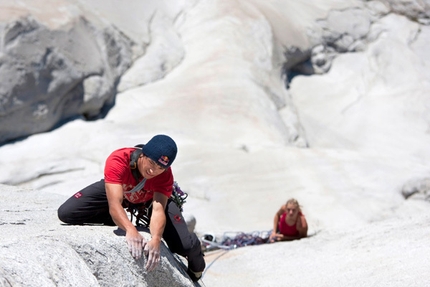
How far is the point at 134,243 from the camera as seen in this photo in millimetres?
4055

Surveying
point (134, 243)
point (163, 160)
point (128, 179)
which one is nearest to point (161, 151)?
point (163, 160)

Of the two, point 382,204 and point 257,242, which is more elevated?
point 257,242

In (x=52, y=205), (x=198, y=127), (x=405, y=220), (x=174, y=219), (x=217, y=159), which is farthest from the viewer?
(x=198, y=127)

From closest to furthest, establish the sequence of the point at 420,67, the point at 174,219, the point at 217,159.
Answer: the point at 174,219 → the point at 217,159 → the point at 420,67

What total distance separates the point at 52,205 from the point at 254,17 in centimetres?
1343

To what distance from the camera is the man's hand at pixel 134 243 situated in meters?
4.05

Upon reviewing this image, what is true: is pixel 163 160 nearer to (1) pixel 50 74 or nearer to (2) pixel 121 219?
(2) pixel 121 219

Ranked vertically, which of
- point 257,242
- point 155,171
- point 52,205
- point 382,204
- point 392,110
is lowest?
point 392,110

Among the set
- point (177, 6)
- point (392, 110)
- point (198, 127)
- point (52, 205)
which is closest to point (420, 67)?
point (392, 110)

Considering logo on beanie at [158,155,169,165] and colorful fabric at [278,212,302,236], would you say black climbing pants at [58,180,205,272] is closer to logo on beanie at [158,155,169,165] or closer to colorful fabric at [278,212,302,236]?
logo on beanie at [158,155,169,165]

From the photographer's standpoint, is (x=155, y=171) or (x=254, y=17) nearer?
(x=155, y=171)

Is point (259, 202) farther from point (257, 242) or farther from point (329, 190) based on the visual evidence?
point (257, 242)

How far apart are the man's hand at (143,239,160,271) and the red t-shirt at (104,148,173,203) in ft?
1.45

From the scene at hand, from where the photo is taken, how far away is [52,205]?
5.84 metres
